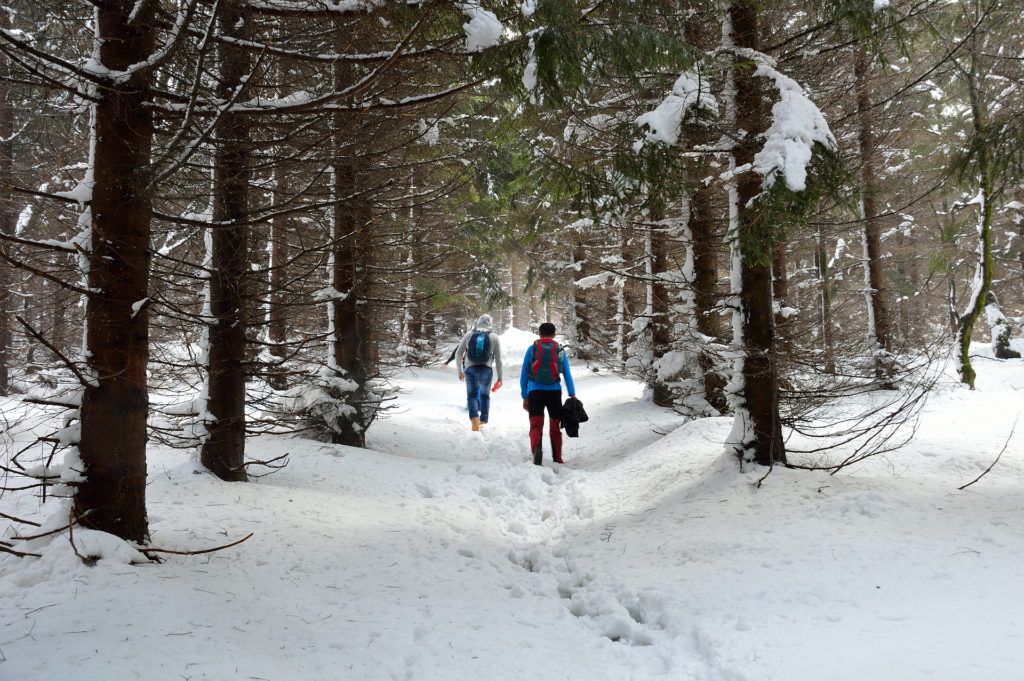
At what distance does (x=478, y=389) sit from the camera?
1123 cm

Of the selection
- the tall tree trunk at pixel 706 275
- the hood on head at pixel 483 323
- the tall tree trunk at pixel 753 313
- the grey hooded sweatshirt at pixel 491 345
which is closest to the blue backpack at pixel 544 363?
the tall tree trunk at pixel 706 275

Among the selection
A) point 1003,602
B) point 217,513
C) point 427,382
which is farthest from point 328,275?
point 427,382

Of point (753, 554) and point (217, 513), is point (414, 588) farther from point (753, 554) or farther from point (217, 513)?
point (753, 554)

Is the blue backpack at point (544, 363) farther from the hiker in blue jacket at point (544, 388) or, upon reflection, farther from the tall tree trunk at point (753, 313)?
the tall tree trunk at point (753, 313)

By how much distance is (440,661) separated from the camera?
285 centimetres

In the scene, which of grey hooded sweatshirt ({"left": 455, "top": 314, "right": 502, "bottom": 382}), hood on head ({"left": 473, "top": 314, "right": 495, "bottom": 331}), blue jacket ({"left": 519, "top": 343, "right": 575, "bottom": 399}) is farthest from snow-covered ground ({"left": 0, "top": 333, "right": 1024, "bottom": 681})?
hood on head ({"left": 473, "top": 314, "right": 495, "bottom": 331})

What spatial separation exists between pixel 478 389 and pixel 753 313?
6.66 meters

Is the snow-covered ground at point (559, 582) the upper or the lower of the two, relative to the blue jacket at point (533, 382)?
lower

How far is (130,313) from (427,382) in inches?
640

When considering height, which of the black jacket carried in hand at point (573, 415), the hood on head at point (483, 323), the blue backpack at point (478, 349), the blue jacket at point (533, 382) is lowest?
the black jacket carried in hand at point (573, 415)

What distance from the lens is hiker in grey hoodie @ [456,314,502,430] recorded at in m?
10.9

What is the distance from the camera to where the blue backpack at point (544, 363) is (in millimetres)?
8312

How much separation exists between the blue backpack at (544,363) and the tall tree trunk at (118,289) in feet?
18.2

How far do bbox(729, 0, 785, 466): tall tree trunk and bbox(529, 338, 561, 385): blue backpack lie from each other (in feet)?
10.7
